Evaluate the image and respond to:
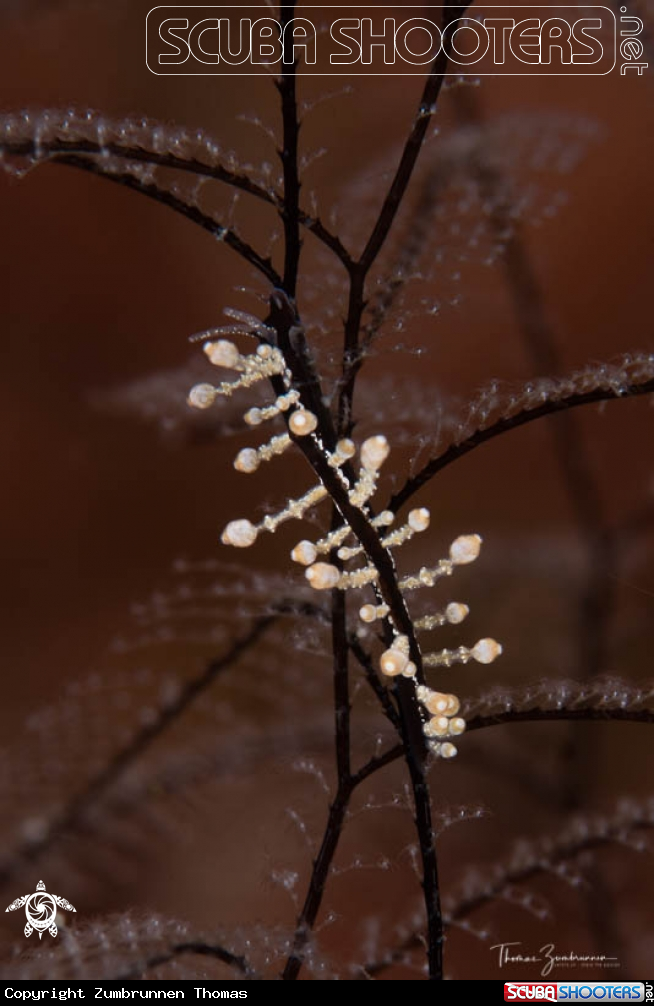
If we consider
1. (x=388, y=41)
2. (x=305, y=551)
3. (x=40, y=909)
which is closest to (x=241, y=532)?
(x=305, y=551)

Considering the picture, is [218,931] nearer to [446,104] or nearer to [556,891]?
[556,891]

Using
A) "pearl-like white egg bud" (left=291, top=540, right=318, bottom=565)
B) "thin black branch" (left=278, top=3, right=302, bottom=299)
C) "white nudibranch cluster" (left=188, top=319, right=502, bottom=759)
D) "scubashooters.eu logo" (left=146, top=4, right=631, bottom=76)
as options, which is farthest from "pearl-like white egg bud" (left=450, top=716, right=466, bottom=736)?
"scubashooters.eu logo" (left=146, top=4, right=631, bottom=76)

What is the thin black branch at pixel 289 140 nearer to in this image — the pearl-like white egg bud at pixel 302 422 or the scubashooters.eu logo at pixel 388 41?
the pearl-like white egg bud at pixel 302 422

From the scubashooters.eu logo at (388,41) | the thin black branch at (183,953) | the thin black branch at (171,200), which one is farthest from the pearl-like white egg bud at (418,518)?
the scubashooters.eu logo at (388,41)

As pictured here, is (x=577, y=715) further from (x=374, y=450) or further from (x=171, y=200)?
(x=171, y=200)

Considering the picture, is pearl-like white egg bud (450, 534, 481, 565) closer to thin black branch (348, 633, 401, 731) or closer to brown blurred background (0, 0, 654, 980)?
thin black branch (348, 633, 401, 731)
